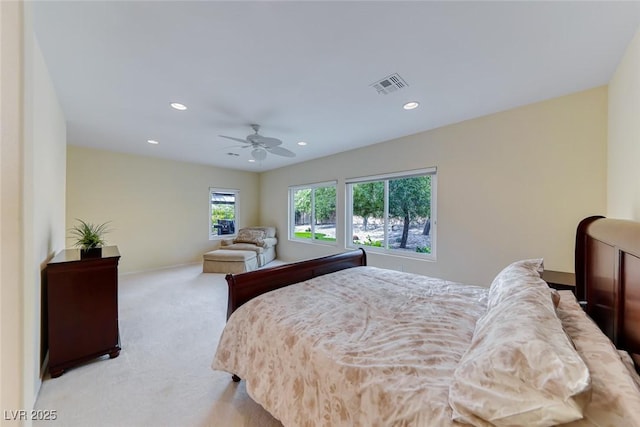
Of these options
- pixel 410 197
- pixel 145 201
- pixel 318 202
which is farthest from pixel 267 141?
pixel 145 201

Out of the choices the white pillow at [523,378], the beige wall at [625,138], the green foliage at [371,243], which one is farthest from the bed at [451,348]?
the green foliage at [371,243]

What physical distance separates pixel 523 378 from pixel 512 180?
2854mm

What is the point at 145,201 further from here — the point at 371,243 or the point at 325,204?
the point at 371,243

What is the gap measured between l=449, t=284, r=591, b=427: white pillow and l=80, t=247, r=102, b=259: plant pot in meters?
2.85

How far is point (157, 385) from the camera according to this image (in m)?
1.88

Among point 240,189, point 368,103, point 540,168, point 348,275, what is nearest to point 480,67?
point 368,103

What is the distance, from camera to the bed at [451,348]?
74 cm

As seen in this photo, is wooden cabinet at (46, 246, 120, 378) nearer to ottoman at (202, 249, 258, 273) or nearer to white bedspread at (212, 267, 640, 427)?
white bedspread at (212, 267, 640, 427)

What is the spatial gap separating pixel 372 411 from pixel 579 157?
10.3ft

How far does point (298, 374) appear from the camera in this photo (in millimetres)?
1314

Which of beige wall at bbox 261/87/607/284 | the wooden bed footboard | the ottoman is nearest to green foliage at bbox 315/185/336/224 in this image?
beige wall at bbox 261/87/607/284

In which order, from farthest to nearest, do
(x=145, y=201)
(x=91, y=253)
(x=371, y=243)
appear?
(x=145, y=201) < (x=371, y=243) < (x=91, y=253)

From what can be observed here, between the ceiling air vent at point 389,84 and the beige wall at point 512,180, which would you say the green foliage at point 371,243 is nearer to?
the beige wall at point 512,180

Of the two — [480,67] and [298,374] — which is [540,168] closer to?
[480,67]
